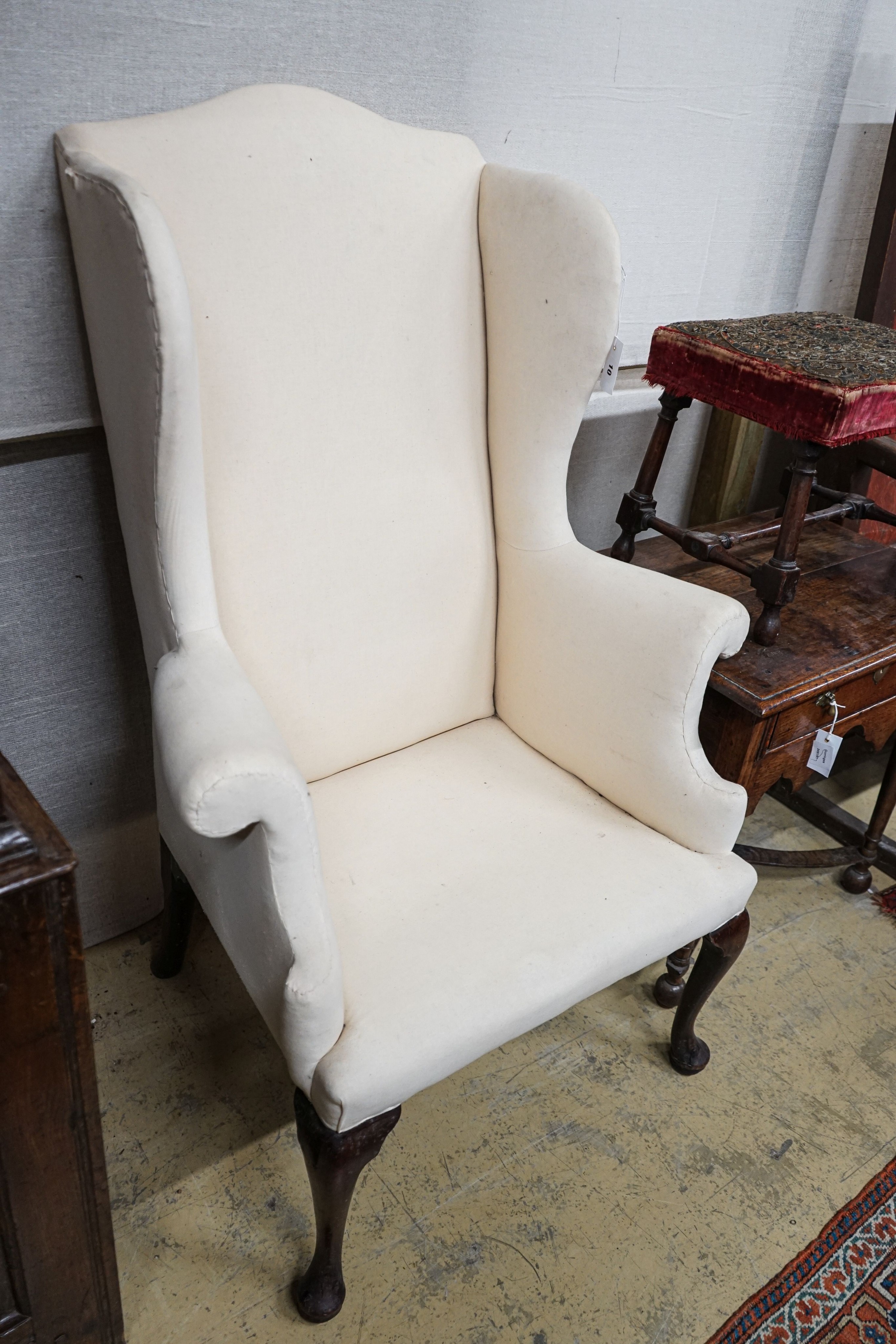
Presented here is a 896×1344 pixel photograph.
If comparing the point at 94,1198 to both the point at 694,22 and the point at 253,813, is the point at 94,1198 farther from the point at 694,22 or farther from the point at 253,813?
the point at 694,22

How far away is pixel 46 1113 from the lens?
74 cm

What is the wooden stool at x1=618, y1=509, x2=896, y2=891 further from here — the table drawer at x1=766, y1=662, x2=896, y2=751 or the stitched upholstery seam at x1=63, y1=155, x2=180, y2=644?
the stitched upholstery seam at x1=63, y1=155, x2=180, y2=644

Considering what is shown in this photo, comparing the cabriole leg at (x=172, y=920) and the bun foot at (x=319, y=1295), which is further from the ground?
the cabriole leg at (x=172, y=920)

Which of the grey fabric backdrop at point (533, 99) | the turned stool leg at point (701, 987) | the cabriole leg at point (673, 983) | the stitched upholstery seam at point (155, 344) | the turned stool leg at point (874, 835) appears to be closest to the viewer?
the stitched upholstery seam at point (155, 344)

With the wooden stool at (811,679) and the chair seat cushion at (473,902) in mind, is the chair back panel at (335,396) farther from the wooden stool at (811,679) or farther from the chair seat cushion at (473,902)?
the wooden stool at (811,679)

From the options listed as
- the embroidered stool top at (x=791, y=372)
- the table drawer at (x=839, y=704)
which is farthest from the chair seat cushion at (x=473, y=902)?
the embroidered stool top at (x=791, y=372)

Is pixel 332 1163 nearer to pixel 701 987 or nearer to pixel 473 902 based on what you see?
pixel 473 902

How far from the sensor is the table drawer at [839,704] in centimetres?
125

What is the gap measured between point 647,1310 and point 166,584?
36.1 inches

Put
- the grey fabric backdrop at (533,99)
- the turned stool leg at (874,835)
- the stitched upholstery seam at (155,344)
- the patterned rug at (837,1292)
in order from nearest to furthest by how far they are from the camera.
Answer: the stitched upholstery seam at (155,344) < the grey fabric backdrop at (533,99) < the patterned rug at (837,1292) < the turned stool leg at (874,835)

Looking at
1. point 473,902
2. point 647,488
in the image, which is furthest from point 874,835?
point 473,902

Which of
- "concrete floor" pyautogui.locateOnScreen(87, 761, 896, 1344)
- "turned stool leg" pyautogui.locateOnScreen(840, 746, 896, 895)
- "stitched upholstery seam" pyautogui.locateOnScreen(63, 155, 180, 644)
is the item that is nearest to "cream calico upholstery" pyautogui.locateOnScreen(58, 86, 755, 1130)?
"stitched upholstery seam" pyautogui.locateOnScreen(63, 155, 180, 644)

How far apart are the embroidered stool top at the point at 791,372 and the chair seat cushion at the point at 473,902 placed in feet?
1.77

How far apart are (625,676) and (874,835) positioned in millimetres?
778
